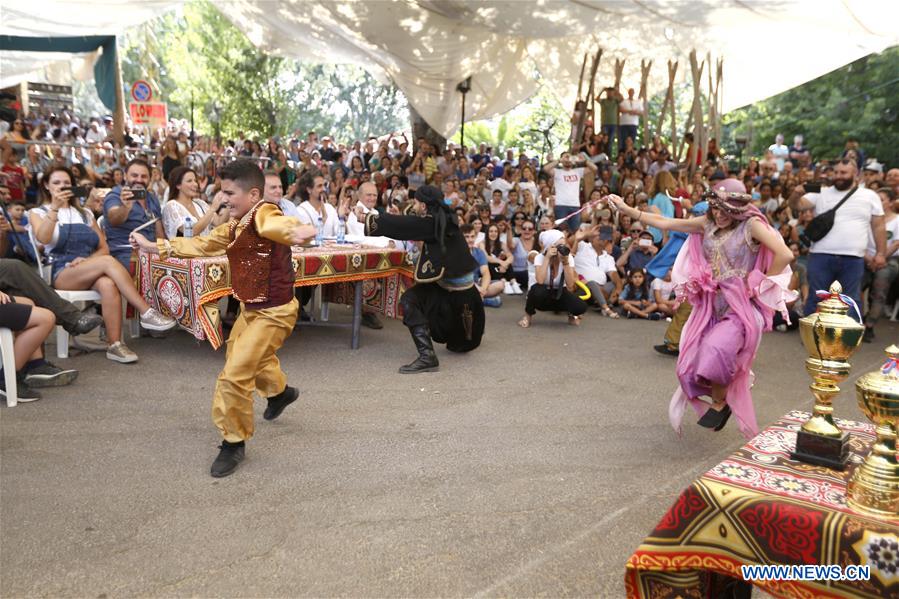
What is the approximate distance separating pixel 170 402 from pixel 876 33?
31.3 feet

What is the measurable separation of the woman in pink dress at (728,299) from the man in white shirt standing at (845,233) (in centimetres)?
290

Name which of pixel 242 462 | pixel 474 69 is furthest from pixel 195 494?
pixel 474 69

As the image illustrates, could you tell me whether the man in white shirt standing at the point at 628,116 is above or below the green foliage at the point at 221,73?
below

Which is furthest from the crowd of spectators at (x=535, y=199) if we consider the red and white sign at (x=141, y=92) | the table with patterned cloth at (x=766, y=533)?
the table with patterned cloth at (x=766, y=533)

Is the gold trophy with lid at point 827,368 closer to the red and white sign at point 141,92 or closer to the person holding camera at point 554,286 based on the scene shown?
the person holding camera at point 554,286

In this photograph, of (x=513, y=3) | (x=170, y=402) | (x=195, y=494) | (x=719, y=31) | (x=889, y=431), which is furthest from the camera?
(x=719, y=31)

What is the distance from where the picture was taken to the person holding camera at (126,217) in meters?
5.98

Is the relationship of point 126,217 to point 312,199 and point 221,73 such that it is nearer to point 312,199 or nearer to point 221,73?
point 312,199

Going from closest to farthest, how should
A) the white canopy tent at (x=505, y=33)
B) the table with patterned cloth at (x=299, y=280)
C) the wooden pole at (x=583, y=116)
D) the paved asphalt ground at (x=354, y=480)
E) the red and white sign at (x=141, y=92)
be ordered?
the paved asphalt ground at (x=354, y=480) < the table with patterned cloth at (x=299, y=280) < the white canopy tent at (x=505, y=33) < the red and white sign at (x=141, y=92) < the wooden pole at (x=583, y=116)

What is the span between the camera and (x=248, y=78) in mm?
30109

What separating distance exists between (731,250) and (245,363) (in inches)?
113

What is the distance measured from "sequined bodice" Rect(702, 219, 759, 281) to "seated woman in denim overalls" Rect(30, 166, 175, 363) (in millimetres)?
4234

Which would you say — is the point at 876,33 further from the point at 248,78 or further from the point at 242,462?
Answer: the point at 248,78

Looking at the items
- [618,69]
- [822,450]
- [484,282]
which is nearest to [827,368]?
[822,450]
